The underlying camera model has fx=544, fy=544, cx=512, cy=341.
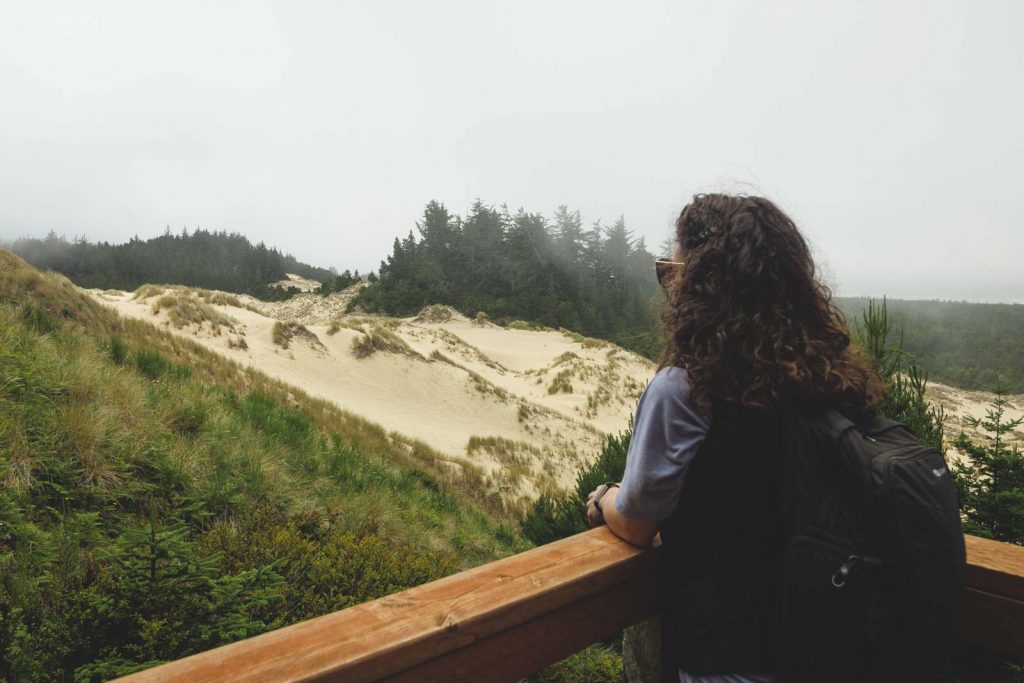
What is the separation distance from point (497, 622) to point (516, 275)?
1953 inches

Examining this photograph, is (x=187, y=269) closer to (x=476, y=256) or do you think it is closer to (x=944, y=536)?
(x=476, y=256)

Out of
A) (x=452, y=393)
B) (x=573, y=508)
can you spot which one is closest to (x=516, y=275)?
(x=452, y=393)

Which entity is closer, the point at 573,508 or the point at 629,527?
the point at 629,527

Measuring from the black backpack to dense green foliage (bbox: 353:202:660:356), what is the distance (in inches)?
1590

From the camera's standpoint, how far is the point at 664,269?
1.71 meters

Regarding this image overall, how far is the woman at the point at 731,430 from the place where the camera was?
1.22 meters

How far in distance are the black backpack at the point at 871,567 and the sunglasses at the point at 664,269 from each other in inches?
27.0

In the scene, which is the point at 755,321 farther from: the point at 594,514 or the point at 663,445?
the point at 594,514

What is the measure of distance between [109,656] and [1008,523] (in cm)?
412

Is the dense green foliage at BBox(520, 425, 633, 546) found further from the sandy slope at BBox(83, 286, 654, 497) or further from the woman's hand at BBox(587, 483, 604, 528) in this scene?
the woman's hand at BBox(587, 483, 604, 528)

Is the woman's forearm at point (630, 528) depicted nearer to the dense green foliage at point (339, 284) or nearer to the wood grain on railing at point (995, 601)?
the wood grain on railing at point (995, 601)

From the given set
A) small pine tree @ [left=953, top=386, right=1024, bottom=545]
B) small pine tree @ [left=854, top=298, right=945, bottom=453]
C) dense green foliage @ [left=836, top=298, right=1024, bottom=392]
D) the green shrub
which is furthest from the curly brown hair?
dense green foliage @ [left=836, top=298, right=1024, bottom=392]

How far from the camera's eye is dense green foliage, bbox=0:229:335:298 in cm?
5094

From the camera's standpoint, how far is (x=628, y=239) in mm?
65750
